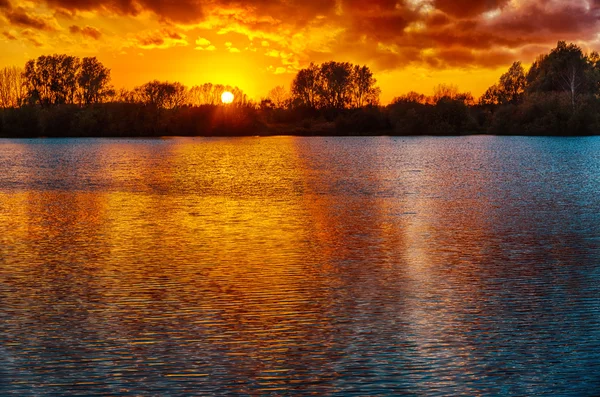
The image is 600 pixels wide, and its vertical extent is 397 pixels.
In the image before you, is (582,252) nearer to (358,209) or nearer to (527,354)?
(527,354)

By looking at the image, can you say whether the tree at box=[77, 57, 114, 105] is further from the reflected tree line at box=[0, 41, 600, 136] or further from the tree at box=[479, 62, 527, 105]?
the tree at box=[479, 62, 527, 105]

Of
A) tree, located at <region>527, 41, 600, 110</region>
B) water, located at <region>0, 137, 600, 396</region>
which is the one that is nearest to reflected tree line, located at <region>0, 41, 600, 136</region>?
tree, located at <region>527, 41, 600, 110</region>

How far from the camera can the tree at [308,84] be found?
163875mm

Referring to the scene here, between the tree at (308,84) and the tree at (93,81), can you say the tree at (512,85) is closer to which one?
the tree at (308,84)

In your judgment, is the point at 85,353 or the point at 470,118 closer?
the point at 85,353

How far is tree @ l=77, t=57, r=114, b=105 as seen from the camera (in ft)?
462

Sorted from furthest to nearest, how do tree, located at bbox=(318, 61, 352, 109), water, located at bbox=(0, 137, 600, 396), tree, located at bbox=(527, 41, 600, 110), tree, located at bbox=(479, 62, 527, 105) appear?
tree, located at bbox=(318, 61, 352, 109)
tree, located at bbox=(479, 62, 527, 105)
tree, located at bbox=(527, 41, 600, 110)
water, located at bbox=(0, 137, 600, 396)

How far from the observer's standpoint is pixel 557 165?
48.0 meters

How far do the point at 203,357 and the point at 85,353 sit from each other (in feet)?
4.93

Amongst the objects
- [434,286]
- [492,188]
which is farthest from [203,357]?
[492,188]

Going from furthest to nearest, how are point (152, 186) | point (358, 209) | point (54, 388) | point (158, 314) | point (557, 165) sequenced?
point (557, 165)
point (152, 186)
point (358, 209)
point (158, 314)
point (54, 388)

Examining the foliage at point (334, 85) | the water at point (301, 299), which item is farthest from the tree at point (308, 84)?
the water at point (301, 299)

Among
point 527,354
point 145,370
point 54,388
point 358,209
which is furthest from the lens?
point 358,209

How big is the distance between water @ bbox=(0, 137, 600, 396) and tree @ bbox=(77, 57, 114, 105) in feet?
406
